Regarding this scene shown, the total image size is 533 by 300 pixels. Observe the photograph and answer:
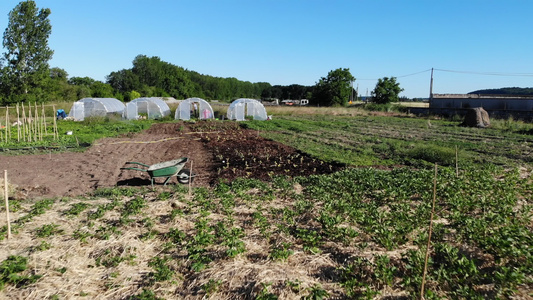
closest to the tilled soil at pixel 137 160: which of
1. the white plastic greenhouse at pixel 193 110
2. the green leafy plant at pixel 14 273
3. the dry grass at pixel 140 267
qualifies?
the dry grass at pixel 140 267

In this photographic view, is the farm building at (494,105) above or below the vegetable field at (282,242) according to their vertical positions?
above

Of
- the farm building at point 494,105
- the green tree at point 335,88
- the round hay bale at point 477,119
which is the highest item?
the green tree at point 335,88

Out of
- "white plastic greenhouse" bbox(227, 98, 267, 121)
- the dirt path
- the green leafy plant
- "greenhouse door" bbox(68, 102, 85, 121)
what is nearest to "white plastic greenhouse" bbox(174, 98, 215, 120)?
"white plastic greenhouse" bbox(227, 98, 267, 121)

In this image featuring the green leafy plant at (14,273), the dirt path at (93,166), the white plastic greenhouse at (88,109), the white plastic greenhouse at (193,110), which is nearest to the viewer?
the green leafy plant at (14,273)

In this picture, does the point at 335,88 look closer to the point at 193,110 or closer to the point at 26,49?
the point at 193,110

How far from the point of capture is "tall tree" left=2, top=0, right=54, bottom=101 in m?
33.2

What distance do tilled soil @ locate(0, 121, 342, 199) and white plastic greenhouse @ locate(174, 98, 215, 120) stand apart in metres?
14.2

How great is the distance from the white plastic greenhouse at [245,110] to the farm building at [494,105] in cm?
1924

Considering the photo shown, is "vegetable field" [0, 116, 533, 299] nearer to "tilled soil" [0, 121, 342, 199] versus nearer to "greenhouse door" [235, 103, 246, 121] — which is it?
"tilled soil" [0, 121, 342, 199]

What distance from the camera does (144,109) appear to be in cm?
3012

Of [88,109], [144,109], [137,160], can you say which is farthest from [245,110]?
[137,160]

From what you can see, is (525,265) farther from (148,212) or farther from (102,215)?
(102,215)

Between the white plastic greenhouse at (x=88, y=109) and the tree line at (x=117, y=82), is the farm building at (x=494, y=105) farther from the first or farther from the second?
the white plastic greenhouse at (x=88, y=109)

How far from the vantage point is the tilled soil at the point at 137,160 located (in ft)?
28.7
